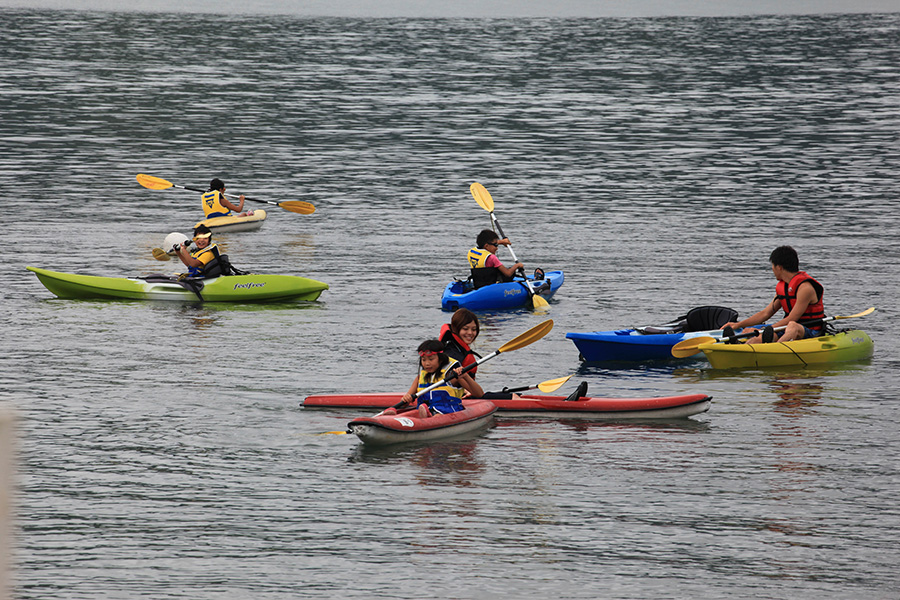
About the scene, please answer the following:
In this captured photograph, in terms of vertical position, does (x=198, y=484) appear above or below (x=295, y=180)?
below

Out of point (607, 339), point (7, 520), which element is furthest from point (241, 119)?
point (7, 520)

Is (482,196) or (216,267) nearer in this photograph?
(216,267)

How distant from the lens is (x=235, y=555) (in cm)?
841

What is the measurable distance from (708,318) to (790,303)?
103cm

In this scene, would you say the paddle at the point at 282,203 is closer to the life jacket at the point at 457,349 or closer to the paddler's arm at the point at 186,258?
the paddler's arm at the point at 186,258

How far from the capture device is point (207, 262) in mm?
17000

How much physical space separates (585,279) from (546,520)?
10.1 m

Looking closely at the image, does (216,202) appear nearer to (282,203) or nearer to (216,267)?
(282,203)

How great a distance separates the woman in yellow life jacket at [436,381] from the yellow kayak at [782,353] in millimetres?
3724

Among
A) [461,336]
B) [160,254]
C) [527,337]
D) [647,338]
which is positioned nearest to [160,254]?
[160,254]

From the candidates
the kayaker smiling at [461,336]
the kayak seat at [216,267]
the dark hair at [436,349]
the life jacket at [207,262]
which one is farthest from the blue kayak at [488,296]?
the dark hair at [436,349]

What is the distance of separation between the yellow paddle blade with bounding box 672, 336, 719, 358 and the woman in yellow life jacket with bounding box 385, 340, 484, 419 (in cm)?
340

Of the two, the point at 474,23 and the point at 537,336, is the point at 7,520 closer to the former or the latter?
the point at 537,336

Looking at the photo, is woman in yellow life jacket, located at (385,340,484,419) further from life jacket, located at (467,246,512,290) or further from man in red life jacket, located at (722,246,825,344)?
life jacket, located at (467,246,512,290)
